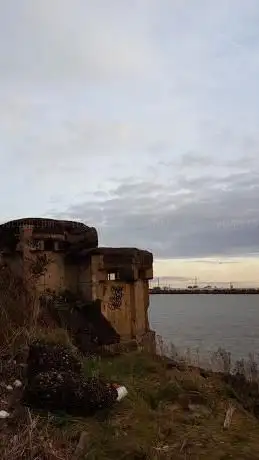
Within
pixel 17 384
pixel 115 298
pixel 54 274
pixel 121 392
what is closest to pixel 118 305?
pixel 115 298

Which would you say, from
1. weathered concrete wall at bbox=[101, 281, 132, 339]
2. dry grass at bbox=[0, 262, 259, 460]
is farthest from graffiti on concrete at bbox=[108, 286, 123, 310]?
dry grass at bbox=[0, 262, 259, 460]

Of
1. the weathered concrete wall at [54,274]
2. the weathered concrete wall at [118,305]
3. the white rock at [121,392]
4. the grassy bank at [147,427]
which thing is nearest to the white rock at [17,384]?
the grassy bank at [147,427]

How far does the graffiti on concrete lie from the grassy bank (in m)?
2.81

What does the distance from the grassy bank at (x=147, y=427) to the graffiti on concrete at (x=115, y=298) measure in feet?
9.22

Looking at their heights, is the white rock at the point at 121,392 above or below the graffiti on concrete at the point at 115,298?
below

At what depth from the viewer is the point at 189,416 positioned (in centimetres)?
633

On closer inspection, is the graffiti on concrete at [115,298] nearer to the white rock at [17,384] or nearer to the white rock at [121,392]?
the white rock at [121,392]

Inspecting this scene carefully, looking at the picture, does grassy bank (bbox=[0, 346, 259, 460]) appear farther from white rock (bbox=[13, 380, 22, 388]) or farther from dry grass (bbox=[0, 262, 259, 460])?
white rock (bbox=[13, 380, 22, 388])

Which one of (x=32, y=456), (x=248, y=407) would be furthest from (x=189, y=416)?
(x=32, y=456)

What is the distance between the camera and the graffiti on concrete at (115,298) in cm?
1073

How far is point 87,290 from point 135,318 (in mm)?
1266

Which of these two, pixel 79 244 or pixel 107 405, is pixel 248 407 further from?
pixel 79 244

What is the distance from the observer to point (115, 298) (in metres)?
10.8

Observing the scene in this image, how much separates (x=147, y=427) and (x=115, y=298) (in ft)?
16.8
